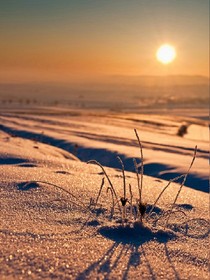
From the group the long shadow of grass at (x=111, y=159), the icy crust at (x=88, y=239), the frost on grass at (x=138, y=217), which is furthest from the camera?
the long shadow of grass at (x=111, y=159)

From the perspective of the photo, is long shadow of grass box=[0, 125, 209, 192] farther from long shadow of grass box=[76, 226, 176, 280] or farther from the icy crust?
long shadow of grass box=[76, 226, 176, 280]

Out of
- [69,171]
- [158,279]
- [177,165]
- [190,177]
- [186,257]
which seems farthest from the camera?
[177,165]

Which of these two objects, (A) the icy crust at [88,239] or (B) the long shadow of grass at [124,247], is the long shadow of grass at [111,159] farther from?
(B) the long shadow of grass at [124,247]

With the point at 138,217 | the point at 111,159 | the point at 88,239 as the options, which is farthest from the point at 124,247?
the point at 111,159

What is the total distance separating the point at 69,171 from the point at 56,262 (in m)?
1.88

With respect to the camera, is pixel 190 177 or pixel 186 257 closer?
pixel 186 257

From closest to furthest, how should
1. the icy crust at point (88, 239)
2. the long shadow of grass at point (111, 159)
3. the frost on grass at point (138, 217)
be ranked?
the icy crust at point (88, 239) < the frost on grass at point (138, 217) < the long shadow of grass at point (111, 159)

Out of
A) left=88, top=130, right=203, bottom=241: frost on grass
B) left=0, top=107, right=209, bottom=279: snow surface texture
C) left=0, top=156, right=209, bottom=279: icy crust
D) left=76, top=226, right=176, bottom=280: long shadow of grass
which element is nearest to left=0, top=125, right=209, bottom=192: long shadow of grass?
left=0, top=107, right=209, bottom=279: snow surface texture

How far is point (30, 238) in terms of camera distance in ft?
5.37

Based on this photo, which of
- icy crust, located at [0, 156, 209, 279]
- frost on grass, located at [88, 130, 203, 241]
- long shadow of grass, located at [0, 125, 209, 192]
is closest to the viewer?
icy crust, located at [0, 156, 209, 279]

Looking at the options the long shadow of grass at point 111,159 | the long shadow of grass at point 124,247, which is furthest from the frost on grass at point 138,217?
the long shadow of grass at point 111,159

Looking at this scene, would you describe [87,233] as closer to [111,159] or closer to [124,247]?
[124,247]

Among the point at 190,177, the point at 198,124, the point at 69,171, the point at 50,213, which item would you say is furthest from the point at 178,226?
the point at 198,124

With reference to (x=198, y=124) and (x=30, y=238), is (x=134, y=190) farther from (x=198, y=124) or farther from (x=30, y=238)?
(x=198, y=124)
